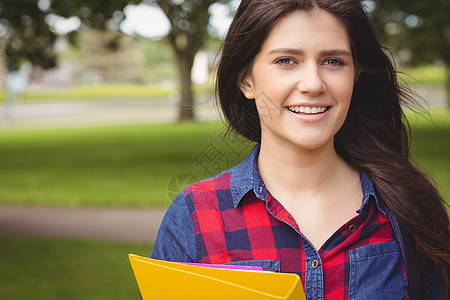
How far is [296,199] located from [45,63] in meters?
13.8

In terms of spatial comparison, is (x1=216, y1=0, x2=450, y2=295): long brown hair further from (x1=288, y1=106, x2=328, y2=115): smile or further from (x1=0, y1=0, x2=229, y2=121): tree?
(x1=0, y1=0, x2=229, y2=121): tree

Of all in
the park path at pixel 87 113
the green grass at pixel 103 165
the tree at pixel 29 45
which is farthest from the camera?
the park path at pixel 87 113

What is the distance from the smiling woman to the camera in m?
1.51

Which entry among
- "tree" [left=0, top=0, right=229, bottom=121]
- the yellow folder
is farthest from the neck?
"tree" [left=0, top=0, right=229, bottom=121]

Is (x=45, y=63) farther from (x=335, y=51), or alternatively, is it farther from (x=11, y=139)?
(x=335, y=51)

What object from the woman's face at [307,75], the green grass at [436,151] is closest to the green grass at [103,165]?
the woman's face at [307,75]

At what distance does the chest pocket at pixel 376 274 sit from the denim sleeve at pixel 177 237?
0.39 metres

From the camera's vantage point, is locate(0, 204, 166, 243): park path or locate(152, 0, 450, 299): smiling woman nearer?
locate(152, 0, 450, 299): smiling woman

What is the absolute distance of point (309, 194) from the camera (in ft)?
5.35

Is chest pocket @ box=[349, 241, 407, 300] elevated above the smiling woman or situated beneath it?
situated beneath

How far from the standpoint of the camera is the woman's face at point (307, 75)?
1503mm

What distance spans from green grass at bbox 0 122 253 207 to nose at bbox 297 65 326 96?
0.40 m

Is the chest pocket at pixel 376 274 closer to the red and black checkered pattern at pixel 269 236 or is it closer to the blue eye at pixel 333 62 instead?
the red and black checkered pattern at pixel 269 236

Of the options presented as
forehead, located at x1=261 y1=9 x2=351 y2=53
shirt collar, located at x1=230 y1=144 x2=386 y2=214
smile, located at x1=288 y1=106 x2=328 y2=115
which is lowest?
shirt collar, located at x1=230 y1=144 x2=386 y2=214
